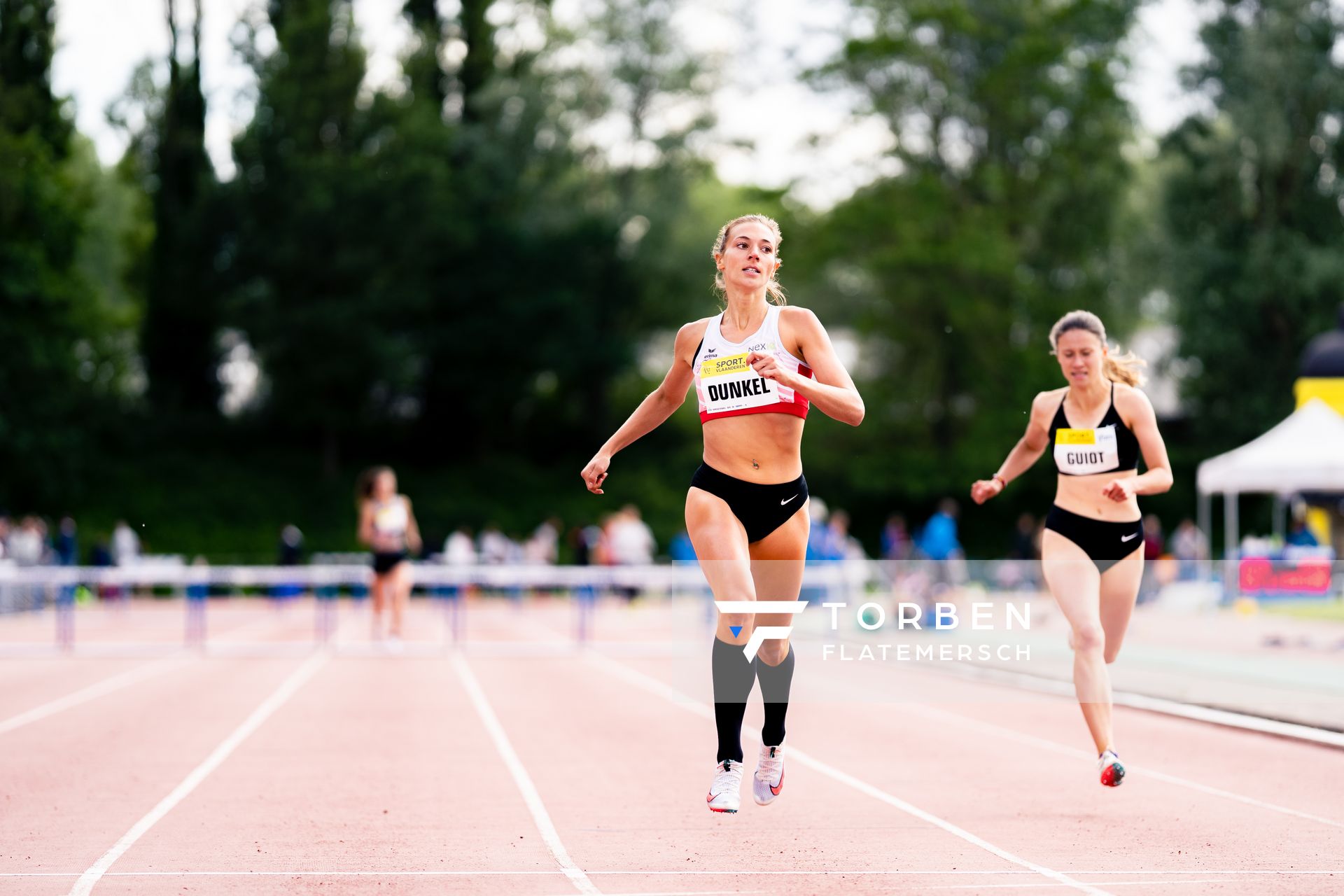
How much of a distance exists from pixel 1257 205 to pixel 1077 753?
1571 inches

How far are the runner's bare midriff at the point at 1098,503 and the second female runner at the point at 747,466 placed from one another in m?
1.98

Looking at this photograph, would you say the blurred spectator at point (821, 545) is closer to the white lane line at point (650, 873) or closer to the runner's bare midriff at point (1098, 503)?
the runner's bare midriff at point (1098, 503)

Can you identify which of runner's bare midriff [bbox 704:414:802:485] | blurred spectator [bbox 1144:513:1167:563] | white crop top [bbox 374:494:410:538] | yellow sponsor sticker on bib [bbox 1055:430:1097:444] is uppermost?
yellow sponsor sticker on bib [bbox 1055:430:1097:444]

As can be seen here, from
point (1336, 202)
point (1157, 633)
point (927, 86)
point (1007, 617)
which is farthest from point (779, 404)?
point (1336, 202)

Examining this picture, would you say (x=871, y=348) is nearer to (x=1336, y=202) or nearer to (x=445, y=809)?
(x=1336, y=202)

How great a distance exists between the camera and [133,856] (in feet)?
21.7

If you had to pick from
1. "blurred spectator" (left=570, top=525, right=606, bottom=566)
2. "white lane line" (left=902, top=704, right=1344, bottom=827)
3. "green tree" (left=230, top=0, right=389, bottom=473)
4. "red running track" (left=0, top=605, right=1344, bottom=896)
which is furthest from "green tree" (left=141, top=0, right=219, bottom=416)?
"white lane line" (left=902, top=704, right=1344, bottom=827)

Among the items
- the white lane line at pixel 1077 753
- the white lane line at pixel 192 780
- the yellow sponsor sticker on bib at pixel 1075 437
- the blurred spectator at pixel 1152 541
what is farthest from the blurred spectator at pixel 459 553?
the yellow sponsor sticker on bib at pixel 1075 437

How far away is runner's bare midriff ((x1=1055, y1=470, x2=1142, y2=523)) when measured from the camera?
27.1ft

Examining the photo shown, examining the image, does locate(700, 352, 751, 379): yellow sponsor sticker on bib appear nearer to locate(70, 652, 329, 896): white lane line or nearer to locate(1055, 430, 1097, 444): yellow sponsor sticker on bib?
locate(1055, 430, 1097, 444): yellow sponsor sticker on bib

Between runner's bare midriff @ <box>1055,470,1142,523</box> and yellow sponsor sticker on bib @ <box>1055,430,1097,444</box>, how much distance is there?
17 cm

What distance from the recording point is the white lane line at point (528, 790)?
20.6 ft

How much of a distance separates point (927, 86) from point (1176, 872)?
41.8 metres

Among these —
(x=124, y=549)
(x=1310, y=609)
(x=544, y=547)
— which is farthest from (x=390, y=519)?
(x=544, y=547)
